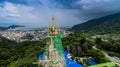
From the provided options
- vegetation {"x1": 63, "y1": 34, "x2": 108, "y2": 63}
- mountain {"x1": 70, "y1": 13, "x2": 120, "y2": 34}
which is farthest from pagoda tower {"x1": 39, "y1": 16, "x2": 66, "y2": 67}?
mountain {"x1": 70, "y1": 13, "x2": 120, "y2": 34}

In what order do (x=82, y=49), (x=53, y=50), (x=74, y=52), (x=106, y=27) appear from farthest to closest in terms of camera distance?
(x=106, y=27)
(x=82, y=49)
(x=74, y=52)
(x=53, y=50)

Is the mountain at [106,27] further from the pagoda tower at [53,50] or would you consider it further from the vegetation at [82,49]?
the pagoda tower at [53,50]

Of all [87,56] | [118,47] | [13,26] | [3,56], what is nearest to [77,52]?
[87,56]

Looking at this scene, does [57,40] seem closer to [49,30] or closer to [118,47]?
[49,30]

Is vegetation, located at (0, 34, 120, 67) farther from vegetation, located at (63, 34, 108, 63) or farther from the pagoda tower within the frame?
the pagoda tower

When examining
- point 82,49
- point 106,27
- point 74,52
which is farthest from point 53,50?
point 106,27

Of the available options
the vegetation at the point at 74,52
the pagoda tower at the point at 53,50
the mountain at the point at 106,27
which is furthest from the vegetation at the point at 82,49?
the mountain at the point at 106,27

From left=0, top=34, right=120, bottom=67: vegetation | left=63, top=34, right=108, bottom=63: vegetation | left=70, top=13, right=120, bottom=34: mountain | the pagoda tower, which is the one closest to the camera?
the pagoda tower

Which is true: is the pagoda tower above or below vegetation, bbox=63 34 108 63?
above

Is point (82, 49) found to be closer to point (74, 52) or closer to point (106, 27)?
point (74, 52)

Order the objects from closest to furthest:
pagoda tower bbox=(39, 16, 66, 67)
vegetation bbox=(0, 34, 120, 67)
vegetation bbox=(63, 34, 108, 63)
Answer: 1. pagoda tower bbox=(39, 16, 66, 67)
2. vegetation bbox=(0, 34, 120, 67)
3. vegetation bbox=(63, 34, 108, 63)

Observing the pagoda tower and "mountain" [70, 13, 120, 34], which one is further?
"mountain" [70, 13, 120, 34]

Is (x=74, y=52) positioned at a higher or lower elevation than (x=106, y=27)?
lower
